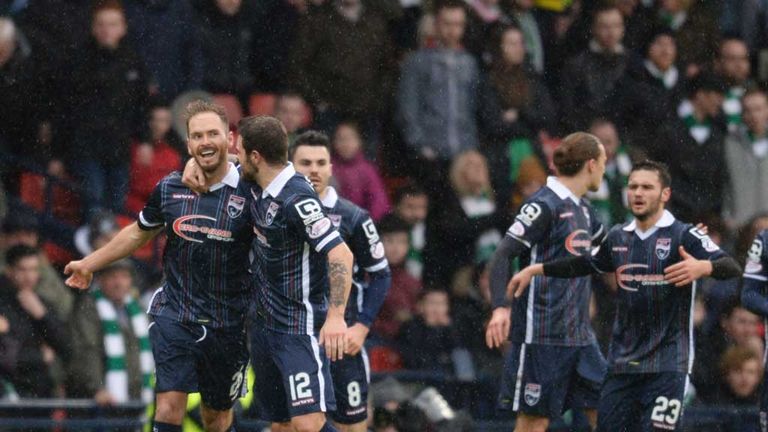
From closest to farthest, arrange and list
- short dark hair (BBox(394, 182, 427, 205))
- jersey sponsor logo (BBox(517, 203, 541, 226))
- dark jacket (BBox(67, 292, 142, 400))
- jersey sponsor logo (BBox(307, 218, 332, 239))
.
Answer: jersey sponsor logo (BBox(307, 218, 332, 239))
jersey sponsor logo (BBox(517, 203, 541, 226))
dark jacket (BBox(67, 292, 142, 400))
short dark hair (BBox(394, 182, 427, 205))

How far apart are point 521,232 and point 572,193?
18.8 inches

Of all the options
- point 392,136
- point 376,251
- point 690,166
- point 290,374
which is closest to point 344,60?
point 392,136

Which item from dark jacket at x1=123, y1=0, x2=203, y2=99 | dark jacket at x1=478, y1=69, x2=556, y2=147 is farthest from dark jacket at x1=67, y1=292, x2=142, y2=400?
dark jacket at x1=478, y1=69, x2=556, y2=147

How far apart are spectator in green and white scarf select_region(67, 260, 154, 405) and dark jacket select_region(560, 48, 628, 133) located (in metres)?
4.90

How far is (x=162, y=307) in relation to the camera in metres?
10.8

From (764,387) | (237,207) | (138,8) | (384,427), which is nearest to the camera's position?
(237,207)

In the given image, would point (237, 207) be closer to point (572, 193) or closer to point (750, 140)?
point (572, 193)

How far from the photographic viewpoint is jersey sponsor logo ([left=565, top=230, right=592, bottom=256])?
38.8ft

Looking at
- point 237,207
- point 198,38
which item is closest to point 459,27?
point 198,38

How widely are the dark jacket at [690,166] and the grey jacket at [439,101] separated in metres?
2.01

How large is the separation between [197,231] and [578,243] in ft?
8.75

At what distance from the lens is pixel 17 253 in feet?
45.2

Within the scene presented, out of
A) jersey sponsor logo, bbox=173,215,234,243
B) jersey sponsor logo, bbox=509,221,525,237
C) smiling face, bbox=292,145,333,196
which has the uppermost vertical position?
smiling face, bbox=292,145,333,196

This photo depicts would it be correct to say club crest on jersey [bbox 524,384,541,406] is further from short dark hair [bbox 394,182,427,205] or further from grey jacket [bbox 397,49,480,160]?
grey jacket [bbox 397,49,480,160]
